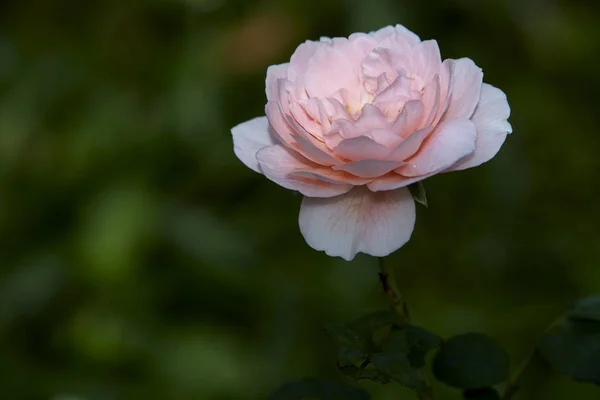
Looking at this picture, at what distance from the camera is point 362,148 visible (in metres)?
0.63

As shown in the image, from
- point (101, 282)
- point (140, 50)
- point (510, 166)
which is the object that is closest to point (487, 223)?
point (510, 166)

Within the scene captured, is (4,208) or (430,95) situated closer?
(430,95)

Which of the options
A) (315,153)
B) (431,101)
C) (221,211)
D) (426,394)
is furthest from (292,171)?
(221,211)

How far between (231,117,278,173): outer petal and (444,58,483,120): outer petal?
0.56 feet

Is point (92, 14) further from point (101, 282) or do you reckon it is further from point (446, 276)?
point (446, 276)

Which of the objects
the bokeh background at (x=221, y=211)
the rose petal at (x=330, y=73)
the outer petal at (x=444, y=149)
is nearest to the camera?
the outer petal at (x=444, y=149)

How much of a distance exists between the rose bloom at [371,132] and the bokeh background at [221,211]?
2.57 ft

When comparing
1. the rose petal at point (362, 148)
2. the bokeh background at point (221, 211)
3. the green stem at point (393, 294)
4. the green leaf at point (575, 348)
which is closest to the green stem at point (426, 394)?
the green stem at point (393, 294)

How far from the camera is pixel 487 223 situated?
A: 1.66 metres

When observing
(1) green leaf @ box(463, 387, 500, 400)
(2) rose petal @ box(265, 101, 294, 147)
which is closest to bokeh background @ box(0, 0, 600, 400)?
(1) green leaf @ box(463, 387, 500, 400)

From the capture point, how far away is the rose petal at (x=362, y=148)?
0.63 m

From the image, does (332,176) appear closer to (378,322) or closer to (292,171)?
(292,171)

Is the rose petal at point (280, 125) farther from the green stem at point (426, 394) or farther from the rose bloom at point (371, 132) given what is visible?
the green stem at point (426, 394)

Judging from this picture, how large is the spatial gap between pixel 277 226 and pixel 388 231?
1.08 metres
